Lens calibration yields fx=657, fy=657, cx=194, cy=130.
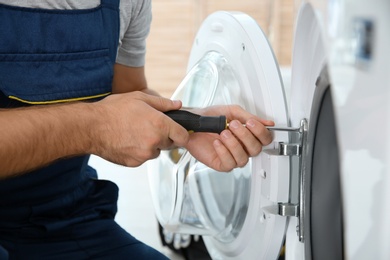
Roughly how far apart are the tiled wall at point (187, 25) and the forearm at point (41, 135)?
2912mm


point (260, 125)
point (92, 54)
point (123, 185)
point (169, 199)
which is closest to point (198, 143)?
point (260, 125)

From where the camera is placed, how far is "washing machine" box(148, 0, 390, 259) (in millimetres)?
589

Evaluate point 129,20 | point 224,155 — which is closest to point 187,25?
point 129,20

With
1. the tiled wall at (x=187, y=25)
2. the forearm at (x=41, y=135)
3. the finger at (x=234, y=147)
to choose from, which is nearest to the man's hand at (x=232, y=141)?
the finger at (x=234, y=147)

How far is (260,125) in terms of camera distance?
1067 mm

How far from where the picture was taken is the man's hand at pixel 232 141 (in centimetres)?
108

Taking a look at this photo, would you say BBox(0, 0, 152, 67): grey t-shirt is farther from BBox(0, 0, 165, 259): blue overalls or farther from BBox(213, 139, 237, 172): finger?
BBox(213, 139, 237, 172): finger

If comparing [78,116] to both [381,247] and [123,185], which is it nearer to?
[381,247]

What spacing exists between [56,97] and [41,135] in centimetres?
20

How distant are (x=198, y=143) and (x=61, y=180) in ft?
1.05

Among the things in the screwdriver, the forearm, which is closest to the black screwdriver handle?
the screwdriver

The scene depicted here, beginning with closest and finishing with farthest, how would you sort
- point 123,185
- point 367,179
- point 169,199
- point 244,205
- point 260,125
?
1. point 367,179
2. point 260,125
3. point 244,205
4. point 169,199
5. point 123,185

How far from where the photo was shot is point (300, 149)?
1.07 meters

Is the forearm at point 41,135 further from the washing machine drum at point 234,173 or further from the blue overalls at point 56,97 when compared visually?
the washing machine drum at point 234,173
